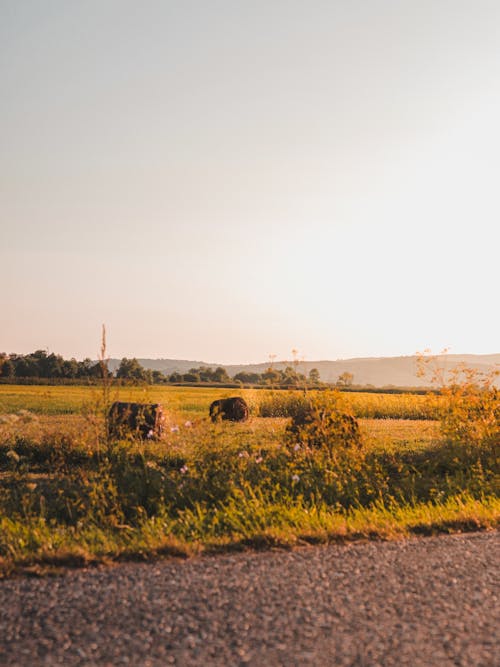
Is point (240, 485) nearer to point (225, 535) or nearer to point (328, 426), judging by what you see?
point (225, 535)

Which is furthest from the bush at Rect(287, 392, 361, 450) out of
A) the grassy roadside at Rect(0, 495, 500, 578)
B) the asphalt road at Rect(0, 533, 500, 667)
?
the asphalt road at Rect(0, 533, 500, 667)

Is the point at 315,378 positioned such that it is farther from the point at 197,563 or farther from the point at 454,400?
the point at 197,563

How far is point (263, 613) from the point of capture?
3.78 meters

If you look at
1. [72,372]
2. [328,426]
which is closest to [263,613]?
[328,426]

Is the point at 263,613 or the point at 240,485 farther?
the point at 240,485

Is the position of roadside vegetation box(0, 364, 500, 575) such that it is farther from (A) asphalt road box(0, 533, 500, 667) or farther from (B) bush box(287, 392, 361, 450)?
(A) asphalt road box(0, 533, 500, 667)

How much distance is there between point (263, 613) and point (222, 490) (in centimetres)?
370

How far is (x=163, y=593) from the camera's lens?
4090 millimetres

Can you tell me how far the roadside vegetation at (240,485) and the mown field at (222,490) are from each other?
0.07 feet

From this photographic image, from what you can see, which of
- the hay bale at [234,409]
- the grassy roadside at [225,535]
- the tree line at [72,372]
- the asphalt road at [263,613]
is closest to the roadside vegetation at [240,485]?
the grassy roadside at [225,535]

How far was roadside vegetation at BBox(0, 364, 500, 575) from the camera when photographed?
5590 mm

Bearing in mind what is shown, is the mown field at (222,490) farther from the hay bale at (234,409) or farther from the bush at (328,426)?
the hay bale at (234,409)

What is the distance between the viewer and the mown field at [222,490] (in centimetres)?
554

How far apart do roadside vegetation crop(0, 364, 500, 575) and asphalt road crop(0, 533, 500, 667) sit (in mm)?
656
